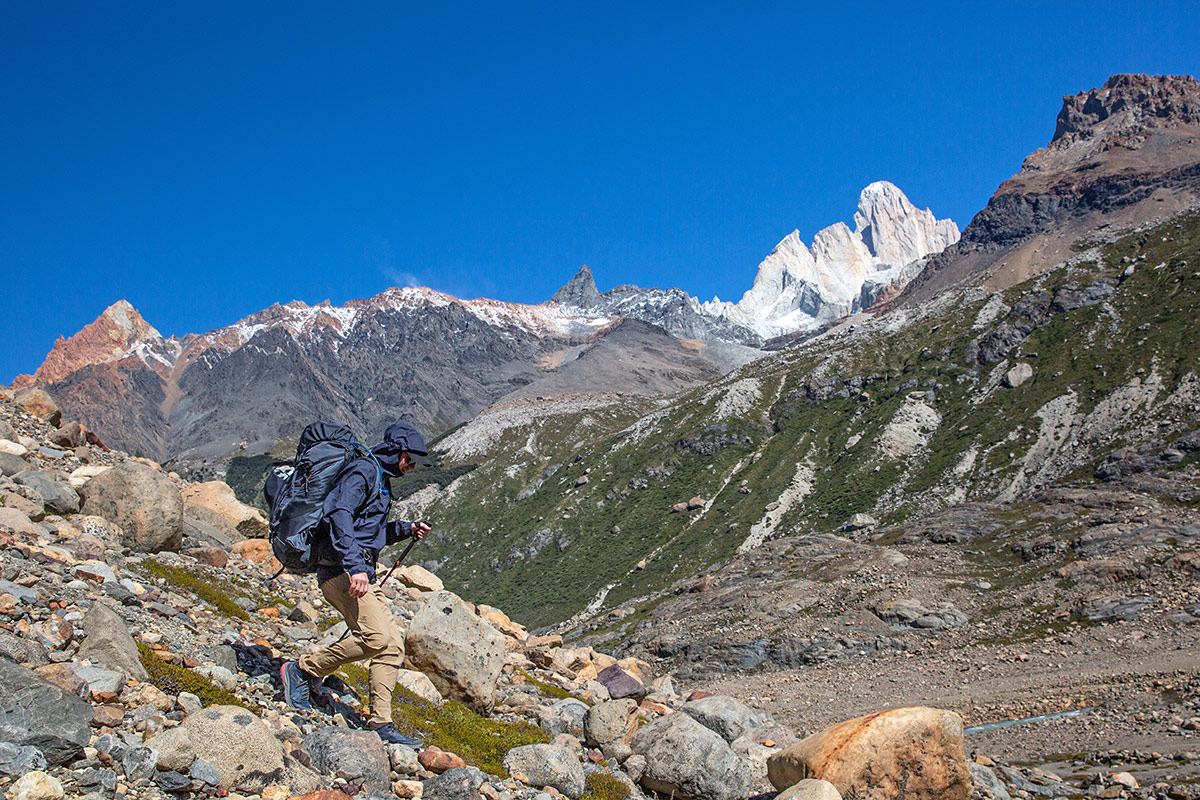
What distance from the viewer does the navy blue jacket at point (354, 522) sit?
1038 cm

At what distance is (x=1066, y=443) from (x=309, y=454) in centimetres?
15292

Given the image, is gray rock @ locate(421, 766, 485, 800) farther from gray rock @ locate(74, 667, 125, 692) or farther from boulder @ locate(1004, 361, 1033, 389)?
boulder @ locate(1004, 361, 1033, 389)

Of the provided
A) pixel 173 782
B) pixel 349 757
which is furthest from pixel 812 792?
pixel 173 782

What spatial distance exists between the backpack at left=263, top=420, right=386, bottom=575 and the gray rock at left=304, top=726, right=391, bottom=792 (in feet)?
7.40

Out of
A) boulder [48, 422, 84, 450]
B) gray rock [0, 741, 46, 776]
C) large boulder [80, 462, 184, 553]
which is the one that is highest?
boulder [48, 422, 84, 450]

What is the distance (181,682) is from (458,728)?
16.2 ft

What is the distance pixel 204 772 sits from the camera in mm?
7934

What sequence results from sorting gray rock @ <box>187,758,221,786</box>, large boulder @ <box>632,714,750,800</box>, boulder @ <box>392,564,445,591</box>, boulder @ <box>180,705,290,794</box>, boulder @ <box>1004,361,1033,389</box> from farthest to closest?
boulder @ <box>1004,361,1033,389</box>, boulder @ <box>392,564,445,591</box>, large boulder @ <box>632,714,750,800</box>, boulder @ <box>180,705,290,794</box>, gray rock @ <box>187,758,221,786</box>

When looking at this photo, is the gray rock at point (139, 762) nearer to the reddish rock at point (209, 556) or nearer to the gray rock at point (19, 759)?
the gray rock at point (19, 759)

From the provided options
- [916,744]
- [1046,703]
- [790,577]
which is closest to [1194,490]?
[790,577]

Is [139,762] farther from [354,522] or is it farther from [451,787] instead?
[354,522]

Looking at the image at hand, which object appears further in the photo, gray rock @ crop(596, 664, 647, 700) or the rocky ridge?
gray rock @ crop(596, 664, 647, 700)

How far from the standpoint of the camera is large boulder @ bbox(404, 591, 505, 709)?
586 inches

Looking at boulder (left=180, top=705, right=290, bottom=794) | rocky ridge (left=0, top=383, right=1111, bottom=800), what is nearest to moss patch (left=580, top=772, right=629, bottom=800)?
rocky ridge (left=0, top=383, right=1111, bottom=800)
